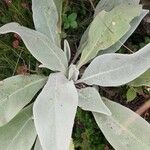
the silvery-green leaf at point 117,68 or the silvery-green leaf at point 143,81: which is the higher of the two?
the silvery-green leaf at point 117,68

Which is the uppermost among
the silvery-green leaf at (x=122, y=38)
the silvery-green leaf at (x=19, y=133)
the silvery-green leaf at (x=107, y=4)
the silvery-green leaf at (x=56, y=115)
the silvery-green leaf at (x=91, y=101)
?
the silvery-green leaf at (x=107, y=4)

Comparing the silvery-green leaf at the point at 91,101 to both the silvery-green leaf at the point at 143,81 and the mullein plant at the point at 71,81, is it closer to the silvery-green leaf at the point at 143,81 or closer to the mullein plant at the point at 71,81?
the mullein plant at the point at 71,81

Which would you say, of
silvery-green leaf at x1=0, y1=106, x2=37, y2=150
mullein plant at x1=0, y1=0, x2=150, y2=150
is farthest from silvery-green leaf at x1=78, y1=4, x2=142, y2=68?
silvery-green leaf at x1=0, y1=106, x2=37, y2=150

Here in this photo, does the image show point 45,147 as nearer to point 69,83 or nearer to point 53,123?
point 53,123

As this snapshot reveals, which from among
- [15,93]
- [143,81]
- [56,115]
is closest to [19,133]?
[15,93]

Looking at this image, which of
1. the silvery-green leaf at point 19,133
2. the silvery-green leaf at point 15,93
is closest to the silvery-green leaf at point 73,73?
the silvery-green leaf at point 15,93

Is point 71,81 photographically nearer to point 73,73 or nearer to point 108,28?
point 73,73

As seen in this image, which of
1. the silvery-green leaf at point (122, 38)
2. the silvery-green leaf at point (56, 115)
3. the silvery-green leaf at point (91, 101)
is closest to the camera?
the silvery-green leaf at point (56, 115)
